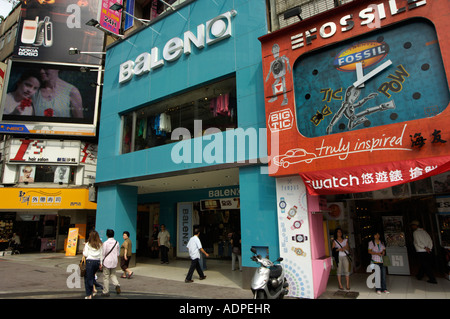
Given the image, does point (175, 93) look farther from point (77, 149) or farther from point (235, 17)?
point (77, 149)

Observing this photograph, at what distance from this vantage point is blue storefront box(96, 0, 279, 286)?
9.41m

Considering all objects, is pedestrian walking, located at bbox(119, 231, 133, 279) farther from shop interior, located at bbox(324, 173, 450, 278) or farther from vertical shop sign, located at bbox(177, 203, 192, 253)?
shop interior, located at bbox(324, 173, 450, 278)

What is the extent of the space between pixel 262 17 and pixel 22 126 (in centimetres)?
1866

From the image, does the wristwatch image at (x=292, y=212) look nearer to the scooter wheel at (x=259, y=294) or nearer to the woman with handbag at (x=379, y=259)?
the woman with handbag at (x=379, y=259)

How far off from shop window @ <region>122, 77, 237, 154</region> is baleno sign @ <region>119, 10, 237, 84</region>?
1675 mm

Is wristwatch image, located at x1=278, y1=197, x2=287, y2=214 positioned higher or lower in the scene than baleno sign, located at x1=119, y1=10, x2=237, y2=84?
lower

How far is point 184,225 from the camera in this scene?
16.0 meters

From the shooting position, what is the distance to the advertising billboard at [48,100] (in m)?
20.3

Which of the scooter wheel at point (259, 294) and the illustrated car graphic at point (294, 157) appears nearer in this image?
the scooter wheel at point (259, 294)

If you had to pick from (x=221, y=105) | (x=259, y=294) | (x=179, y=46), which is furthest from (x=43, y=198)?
(x=259, y=294)

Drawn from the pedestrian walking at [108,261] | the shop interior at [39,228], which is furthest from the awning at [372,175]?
the shop interior at [39,228]

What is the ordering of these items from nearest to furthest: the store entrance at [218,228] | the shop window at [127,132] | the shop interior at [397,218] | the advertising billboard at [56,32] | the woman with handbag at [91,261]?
the woman with handbag at [91,261]
the shop interior at [397,218]
the shop window at [127,132]
the store entrance at [218,228]
the advertising billboard at [56,32]

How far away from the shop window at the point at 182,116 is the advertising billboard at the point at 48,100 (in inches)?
337

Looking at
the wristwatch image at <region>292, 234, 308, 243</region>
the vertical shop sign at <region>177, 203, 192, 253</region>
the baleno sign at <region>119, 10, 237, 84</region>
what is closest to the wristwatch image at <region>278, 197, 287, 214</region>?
the wristwatch image at <region>292, 234, 308, 243</region>
